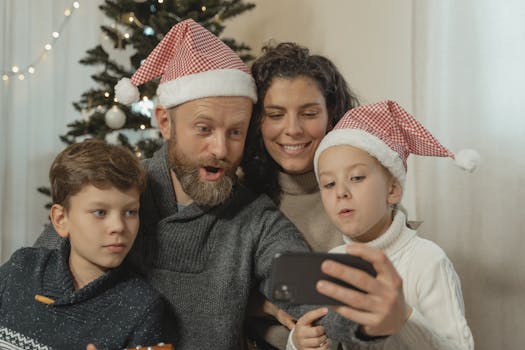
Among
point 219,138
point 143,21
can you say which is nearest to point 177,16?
point 143,21

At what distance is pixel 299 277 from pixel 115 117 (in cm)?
244

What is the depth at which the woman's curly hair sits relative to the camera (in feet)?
8.11

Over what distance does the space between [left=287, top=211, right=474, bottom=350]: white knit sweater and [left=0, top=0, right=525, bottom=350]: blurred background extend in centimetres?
110

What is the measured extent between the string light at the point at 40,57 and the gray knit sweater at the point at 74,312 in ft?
8.79

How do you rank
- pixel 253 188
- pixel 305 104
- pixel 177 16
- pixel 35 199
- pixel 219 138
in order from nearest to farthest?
pixel 219 138 → pixel 305 104 → pixel 253 188 → pixel 177 16 → pixel 35 199

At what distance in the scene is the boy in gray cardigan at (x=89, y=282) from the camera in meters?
2.00

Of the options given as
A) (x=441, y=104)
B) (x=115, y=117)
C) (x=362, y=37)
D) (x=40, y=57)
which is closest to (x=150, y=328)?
(x=441, y=104)

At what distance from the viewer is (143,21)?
12.4ft

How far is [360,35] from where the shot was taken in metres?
3.88

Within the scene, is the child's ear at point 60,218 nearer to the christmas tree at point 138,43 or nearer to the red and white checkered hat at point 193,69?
the red and white checkered hat at point 193,69

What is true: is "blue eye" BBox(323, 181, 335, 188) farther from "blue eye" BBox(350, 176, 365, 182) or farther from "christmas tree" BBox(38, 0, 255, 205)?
"christmas tree" BBox(38, 0, 255, 205)

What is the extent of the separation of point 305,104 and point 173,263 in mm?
700

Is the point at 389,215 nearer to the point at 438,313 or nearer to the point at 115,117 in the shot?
the point at 438,313

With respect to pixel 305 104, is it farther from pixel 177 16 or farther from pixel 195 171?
pixel 177 16
